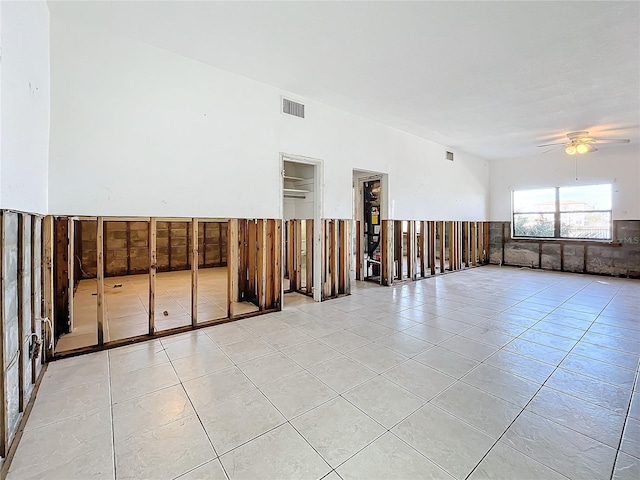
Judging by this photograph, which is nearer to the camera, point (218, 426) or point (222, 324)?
point (218, 426)

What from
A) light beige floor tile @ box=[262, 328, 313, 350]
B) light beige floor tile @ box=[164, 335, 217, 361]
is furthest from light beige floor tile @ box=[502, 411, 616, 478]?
light beige floor tile @ box=[164, 335, 217, 361]

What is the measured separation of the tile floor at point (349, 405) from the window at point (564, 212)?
18.4 feet

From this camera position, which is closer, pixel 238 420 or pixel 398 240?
pixel 238 420

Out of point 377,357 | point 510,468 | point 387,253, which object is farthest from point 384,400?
point 387,253

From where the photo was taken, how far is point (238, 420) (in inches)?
75.7

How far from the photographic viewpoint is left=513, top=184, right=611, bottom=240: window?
781 cm

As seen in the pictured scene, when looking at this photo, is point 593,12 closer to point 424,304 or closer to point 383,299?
point 424,304

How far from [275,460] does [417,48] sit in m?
4.11

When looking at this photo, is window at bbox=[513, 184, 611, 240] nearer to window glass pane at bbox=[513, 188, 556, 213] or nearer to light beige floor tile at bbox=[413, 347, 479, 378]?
window glass pane at bbox=[513, 188, 556, 213]

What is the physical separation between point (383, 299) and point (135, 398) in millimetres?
3867

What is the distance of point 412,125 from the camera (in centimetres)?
602

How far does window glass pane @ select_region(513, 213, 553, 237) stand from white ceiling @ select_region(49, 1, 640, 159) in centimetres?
401

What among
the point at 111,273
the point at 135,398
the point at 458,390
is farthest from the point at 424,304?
the point at 111,273

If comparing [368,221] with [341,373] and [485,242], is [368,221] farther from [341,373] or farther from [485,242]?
[485,242]
